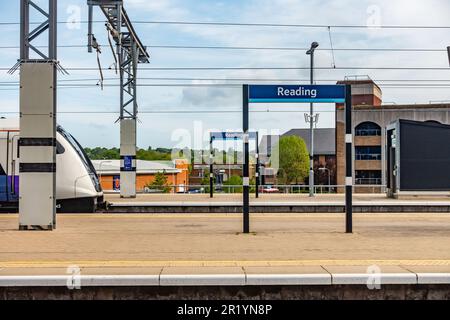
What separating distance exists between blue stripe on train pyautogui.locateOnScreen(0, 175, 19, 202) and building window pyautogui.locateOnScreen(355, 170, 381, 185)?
5616cm

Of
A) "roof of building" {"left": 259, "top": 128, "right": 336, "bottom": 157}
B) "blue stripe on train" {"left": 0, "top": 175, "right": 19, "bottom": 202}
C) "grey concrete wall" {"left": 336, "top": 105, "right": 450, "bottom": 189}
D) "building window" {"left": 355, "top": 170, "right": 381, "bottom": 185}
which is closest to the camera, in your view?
"blue stripe on train" {"left": 0, "top": 175, "right": 19, "bottom": 202}

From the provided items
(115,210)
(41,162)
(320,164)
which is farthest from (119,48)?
(320,164)

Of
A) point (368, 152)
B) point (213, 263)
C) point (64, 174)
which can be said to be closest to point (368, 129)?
point (368, 152)

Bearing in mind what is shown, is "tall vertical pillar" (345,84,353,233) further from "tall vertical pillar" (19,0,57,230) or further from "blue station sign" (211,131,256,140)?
"blue station sign" (211,131,256,140)

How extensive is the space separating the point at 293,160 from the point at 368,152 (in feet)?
28.7

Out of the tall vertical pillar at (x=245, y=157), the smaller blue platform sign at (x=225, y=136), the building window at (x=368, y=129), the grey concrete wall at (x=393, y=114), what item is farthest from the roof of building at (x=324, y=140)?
the tall vertical pillar at (x=245, y=157)

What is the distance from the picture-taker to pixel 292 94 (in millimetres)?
10648

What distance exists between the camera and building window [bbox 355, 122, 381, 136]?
229ft

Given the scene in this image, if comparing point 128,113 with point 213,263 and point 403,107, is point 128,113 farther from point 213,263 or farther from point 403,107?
point 403,107

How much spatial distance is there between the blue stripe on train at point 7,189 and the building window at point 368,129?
184 ft

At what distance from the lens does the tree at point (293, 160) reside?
7169cm

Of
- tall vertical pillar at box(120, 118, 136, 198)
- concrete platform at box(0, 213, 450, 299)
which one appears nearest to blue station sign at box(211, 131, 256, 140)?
tall vertical pillar at box(120, 118, 136, 198)

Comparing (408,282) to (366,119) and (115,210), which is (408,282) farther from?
(366,119)
